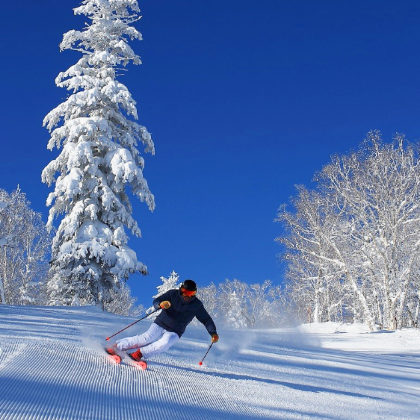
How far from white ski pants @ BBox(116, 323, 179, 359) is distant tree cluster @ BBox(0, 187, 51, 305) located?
87.8ft

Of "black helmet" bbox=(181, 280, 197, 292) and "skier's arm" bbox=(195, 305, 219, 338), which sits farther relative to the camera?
"skier's arm" bbox=(195, 305, 219, 338)

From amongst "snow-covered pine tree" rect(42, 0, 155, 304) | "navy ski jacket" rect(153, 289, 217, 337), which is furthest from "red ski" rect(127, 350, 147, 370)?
"snow-covered pine tree" rect(42, 0, 155, 304)

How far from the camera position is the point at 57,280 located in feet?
60.4

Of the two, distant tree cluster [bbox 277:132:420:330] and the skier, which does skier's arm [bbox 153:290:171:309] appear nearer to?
the skier

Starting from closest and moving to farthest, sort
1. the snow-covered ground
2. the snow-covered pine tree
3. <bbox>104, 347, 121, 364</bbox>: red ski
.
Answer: the snow-covered ground, <bbox>104, 347, 121, 364</bbox>: red ski, the snow-covered pine tree

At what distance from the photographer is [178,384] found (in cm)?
538

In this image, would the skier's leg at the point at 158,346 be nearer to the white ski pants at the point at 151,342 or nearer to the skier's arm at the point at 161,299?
the white ski pants at the point at 151,342

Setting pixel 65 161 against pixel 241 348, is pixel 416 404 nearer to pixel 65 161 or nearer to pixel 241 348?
pixel 241 348

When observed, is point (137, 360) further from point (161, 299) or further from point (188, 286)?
point (188, 286)

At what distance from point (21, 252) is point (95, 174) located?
1684 cm

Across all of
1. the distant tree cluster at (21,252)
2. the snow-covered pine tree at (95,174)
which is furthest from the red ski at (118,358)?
the distant tree cluster at (21,252)

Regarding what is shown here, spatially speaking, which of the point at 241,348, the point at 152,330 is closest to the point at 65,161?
the point at 241,348

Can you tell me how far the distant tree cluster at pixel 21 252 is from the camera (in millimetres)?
30891

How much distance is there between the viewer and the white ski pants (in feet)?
19.9
